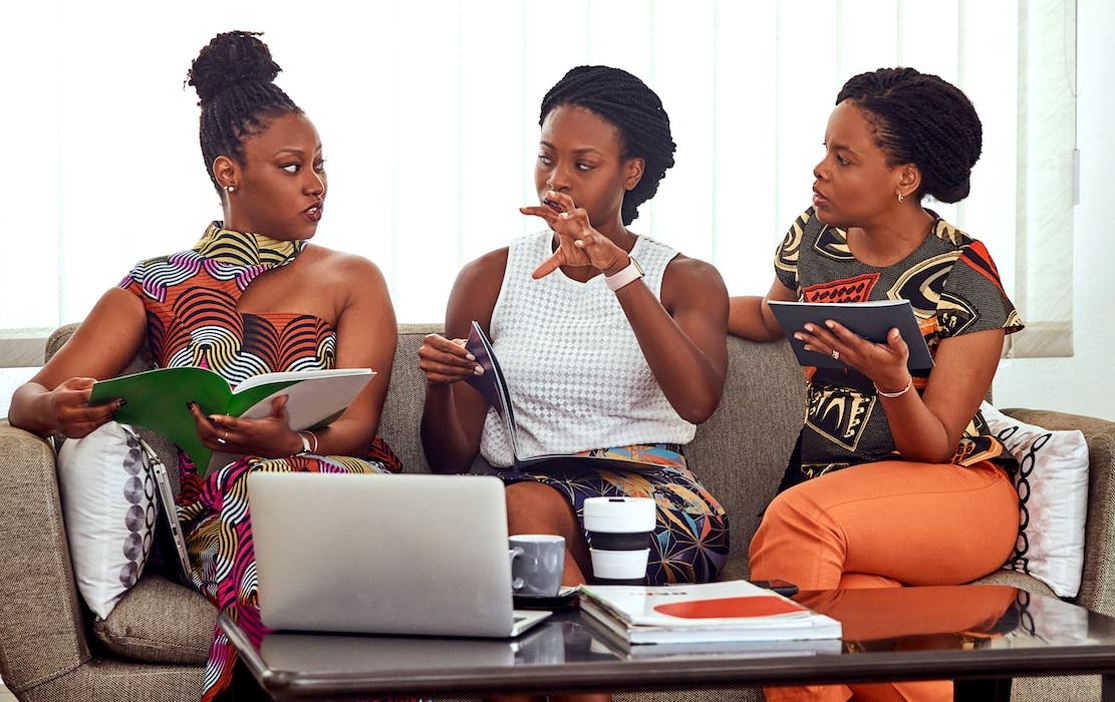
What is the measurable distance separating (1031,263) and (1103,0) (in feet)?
2.36

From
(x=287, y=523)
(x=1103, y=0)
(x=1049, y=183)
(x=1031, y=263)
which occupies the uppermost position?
(x=1103, y=0)

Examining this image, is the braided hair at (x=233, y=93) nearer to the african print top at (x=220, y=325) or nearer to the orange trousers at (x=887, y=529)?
the african print top at (x=220, y=325)

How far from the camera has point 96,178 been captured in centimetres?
282

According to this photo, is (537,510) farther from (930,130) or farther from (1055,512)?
(930,130)

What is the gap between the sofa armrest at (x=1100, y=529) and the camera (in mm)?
1939

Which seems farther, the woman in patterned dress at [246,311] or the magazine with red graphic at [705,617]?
the woman in patterned dress at [246,311]

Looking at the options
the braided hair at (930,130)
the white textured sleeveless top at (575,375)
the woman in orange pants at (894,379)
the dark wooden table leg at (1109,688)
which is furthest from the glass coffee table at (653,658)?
the braided hair at (930,130)

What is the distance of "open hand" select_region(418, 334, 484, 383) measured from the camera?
2004mm

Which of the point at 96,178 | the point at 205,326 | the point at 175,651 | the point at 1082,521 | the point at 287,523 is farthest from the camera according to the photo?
the point at 96,178

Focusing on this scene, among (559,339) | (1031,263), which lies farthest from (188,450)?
(1031,263)

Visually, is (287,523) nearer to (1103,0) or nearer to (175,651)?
(175,651)

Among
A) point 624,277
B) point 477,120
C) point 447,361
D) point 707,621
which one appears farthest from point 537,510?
point 477,120

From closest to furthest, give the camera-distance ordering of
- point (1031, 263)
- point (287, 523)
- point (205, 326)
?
point (287, 523)
point (205, 326)
point (1031, 263)

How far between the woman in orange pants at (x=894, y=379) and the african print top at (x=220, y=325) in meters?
0.76
